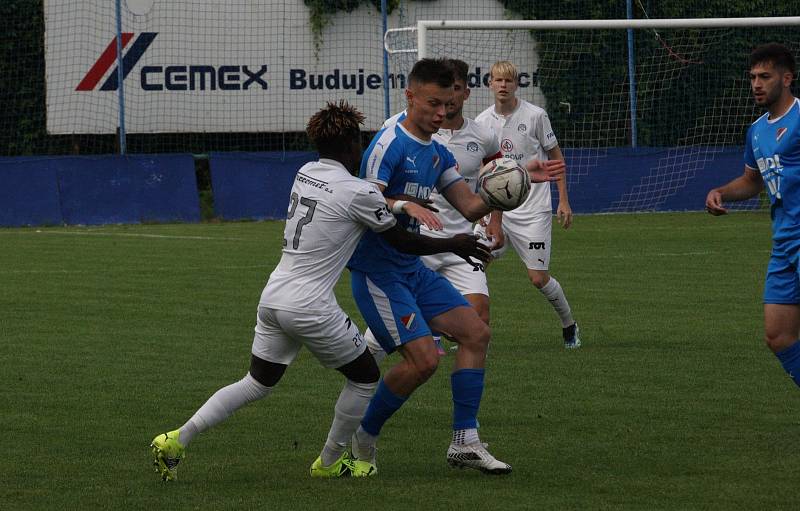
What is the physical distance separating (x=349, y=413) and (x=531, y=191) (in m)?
5.41

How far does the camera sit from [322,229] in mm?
6449

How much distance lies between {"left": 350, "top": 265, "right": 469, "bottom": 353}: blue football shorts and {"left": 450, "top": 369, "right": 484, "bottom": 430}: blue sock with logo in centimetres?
30

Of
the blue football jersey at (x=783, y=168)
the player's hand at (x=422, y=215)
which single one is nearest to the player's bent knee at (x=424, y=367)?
the player's hand at (x=422, y=215)

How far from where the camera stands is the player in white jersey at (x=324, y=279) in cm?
643

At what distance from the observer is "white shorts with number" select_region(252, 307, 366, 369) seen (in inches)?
252

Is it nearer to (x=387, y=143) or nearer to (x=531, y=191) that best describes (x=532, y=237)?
(x=531, y=191)

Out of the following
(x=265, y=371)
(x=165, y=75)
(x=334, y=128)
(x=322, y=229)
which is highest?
(x=165, y=75)

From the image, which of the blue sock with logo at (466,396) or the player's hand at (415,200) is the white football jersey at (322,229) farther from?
the blue sock with logo at (466,396)

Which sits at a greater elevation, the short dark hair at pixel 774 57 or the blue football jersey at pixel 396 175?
the short dark hair at pixel 774 57

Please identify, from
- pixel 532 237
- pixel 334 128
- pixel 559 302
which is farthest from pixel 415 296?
pixel 532 237

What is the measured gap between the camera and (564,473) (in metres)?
6.66

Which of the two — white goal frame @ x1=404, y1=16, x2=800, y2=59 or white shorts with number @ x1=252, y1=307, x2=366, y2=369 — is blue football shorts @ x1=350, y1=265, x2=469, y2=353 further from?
white goal frame @ x1=404, y1=16, x2=800, y2=59

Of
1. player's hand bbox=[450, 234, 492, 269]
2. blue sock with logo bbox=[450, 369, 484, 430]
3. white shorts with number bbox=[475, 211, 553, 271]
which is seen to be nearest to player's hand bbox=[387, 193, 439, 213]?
player's hand bbox=[450, 234, 492, 269]

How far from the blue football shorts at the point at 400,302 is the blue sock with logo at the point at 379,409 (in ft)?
0.77
